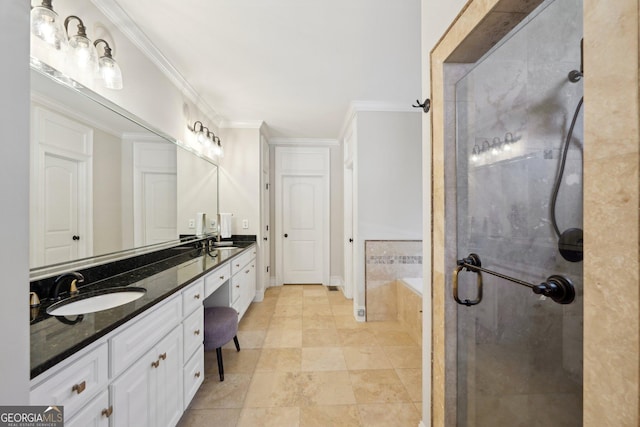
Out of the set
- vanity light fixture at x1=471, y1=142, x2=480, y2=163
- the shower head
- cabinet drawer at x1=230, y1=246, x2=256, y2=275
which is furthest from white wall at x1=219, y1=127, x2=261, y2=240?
the shower head

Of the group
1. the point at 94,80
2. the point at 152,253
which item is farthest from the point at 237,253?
the point at 94,80

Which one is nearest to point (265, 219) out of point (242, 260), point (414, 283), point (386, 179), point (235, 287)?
point (242, 260)

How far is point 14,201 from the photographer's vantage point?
505 mm

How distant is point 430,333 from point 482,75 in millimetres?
1238

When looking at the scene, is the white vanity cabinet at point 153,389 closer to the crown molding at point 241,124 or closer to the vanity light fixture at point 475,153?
the vanity light fixture at point 475,153

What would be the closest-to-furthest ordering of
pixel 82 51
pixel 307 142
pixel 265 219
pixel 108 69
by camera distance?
pixel 82 51 → pixel 108 69 → pixel 265 219 → pixel 307 142

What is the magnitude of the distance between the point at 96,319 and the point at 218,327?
3.35ft

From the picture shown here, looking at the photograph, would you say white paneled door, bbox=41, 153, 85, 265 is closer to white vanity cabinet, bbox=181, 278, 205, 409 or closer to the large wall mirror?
the large wall mirror

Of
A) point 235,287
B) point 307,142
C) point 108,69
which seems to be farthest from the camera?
point 307,142

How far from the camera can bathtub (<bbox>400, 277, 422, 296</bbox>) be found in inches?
101

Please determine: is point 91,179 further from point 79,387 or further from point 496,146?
point 496,146

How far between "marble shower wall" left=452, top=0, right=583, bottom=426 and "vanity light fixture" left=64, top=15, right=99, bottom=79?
1.88 m

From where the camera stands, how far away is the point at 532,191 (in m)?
0.96

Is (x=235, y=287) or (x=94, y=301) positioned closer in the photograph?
(x=94, y=301)
